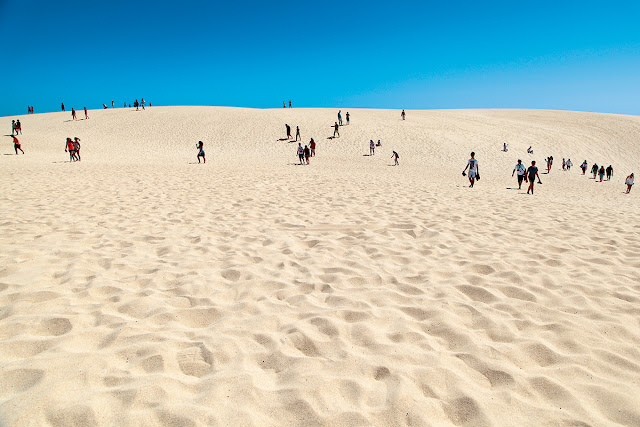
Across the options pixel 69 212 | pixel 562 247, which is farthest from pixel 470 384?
pixel 69 212

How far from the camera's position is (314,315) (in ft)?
11.2

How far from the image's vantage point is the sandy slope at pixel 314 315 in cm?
229

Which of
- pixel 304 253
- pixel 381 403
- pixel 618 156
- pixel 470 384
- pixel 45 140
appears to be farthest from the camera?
pixel 618 156

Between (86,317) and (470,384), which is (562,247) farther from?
(86,317)

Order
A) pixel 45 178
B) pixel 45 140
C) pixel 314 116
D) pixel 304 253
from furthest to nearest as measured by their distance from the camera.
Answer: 1. pixel 314 116
2. pixel 45 140
3. pixel 45 178
4. pixel 304 253

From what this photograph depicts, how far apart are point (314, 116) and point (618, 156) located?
111 feet

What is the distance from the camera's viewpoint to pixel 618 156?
36156mm

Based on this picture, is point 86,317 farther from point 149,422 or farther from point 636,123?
point 636,123

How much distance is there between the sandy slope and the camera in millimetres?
2291

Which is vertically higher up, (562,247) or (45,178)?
(45,178)

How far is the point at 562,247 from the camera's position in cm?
564

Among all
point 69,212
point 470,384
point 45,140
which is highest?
point 45,140

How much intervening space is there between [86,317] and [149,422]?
1.67m

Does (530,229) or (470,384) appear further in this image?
(530,229)
